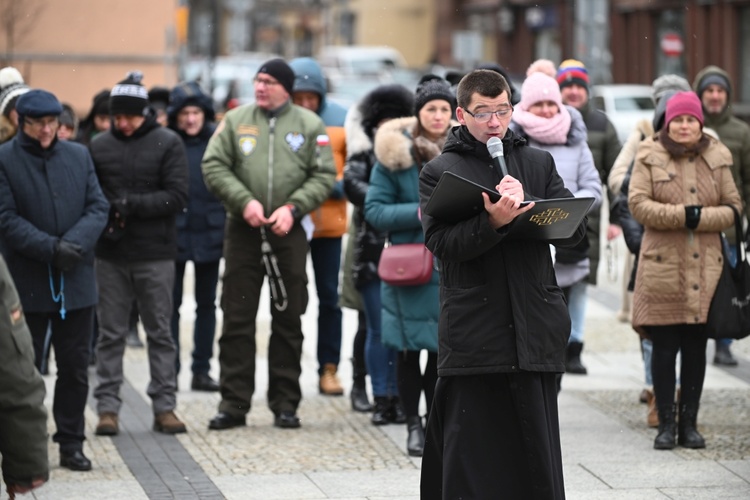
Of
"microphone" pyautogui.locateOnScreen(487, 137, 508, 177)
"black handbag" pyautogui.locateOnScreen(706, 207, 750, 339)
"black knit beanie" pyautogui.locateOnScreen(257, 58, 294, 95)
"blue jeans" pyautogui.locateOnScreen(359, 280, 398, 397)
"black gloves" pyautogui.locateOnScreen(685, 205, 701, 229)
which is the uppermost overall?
"black knit beanie" pyautogui.locateOnScreen(257, 58, 294, 95)

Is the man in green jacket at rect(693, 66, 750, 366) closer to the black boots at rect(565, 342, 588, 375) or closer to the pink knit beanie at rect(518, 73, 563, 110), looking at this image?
the black boots at rect(565, 342, 588, 375)

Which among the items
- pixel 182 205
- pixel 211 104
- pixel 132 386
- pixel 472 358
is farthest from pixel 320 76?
pixel 472 358

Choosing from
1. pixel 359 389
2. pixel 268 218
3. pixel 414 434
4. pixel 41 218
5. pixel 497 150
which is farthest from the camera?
pixel 359 389

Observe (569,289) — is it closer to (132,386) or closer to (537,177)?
(132,386)

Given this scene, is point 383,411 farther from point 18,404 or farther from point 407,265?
point 18,404

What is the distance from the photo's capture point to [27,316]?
25.5 ft

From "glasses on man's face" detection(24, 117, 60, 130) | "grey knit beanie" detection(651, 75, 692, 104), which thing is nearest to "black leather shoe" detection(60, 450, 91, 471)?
"glasses on man's face" detection(24, 117, 60, 130)

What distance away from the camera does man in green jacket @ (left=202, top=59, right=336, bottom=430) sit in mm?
8789

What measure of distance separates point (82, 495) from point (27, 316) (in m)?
1.04

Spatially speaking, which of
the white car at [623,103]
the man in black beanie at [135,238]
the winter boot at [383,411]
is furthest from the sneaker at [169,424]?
the white car at [623,103]

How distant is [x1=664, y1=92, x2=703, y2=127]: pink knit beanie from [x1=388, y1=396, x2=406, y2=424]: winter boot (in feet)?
7.52

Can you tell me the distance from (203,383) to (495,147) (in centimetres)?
484

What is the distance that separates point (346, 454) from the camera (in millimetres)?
8180

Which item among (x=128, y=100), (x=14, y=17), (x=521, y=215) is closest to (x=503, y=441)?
(x=521, y=215)
